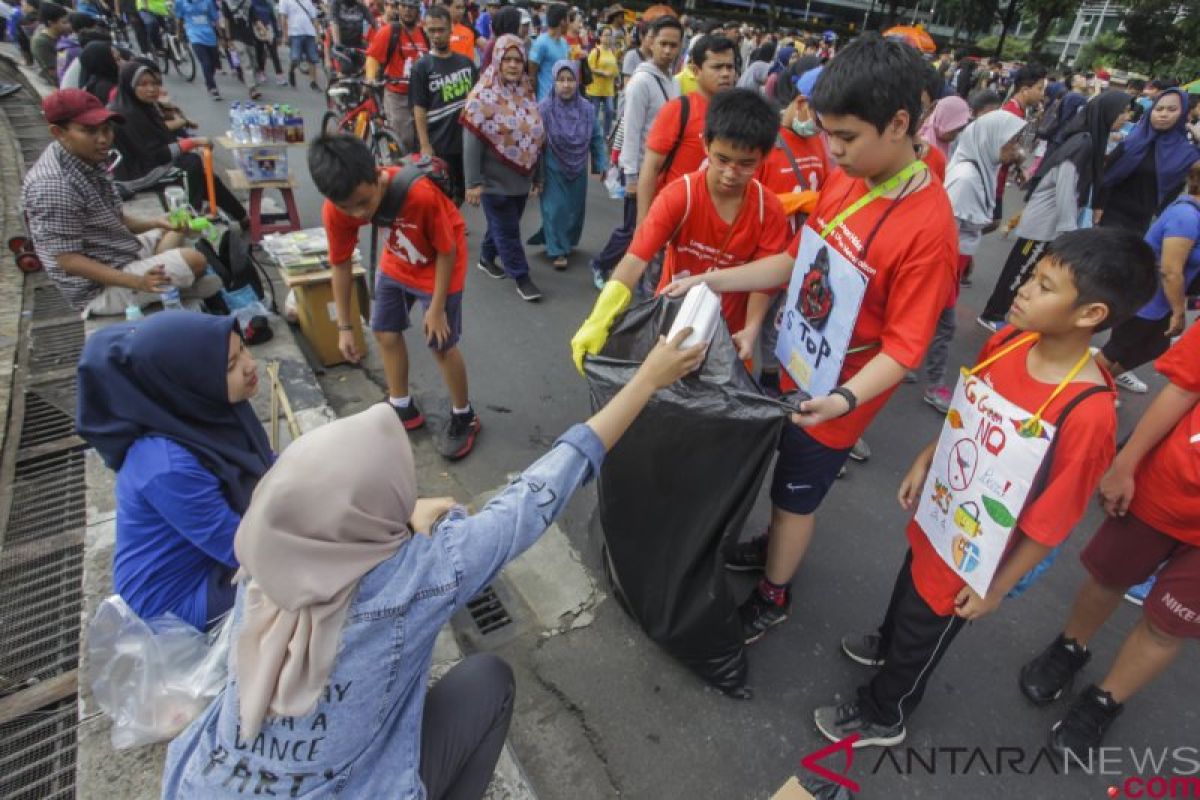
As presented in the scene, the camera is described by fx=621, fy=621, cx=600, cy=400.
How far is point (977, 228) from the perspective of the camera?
3.99 metres

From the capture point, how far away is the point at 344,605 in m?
1.08

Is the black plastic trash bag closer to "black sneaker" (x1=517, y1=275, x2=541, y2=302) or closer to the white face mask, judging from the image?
the white face mask

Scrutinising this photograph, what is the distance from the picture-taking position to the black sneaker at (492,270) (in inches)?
201

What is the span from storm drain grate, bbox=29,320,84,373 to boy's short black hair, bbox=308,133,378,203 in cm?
252

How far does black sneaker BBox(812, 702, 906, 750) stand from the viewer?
6.59 ft

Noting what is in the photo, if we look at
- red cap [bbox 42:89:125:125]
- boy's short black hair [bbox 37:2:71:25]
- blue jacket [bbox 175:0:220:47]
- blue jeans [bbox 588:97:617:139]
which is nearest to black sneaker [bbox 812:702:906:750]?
red cap [bbox 42:89:125:125]

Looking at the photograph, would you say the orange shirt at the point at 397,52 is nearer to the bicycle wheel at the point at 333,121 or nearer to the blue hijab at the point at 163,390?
the bicycle wheel at the point at 333,121

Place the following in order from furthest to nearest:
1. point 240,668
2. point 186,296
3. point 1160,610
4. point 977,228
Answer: point 977,228 → point 186,296 → point 1160,610 → point 240,668

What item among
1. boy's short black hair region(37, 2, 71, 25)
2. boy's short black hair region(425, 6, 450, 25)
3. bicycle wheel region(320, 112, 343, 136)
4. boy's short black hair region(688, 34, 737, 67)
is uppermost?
boy's short black hair region(425, 6, 450, 25)

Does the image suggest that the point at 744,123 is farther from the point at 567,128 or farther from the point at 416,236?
the point at 567,128

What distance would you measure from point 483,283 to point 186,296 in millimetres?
2032

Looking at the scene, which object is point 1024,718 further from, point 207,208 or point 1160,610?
point 207,208

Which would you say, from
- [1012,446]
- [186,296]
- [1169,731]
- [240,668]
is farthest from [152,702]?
[1169,731]

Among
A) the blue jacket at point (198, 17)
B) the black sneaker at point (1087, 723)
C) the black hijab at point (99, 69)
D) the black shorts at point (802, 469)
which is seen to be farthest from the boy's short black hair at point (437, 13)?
the blue jacket at point (198, 17)
